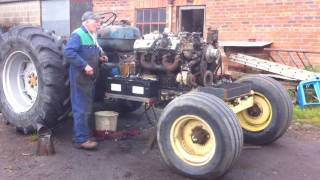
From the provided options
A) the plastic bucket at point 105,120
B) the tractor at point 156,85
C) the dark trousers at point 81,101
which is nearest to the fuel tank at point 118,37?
the tractor at point 156,85

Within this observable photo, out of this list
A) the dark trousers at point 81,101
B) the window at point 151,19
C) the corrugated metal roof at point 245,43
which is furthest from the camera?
the window at point 151,19

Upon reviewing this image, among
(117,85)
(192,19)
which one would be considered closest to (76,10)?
(192,19)

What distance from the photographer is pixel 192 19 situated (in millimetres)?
11180

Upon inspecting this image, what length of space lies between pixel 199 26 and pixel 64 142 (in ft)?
19.4

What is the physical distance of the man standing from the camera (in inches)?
220

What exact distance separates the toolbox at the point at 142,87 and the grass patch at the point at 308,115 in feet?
9.63

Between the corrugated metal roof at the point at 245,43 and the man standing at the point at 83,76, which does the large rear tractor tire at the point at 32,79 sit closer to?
the man standing at the point at 83,76

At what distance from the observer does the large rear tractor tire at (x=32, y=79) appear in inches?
233

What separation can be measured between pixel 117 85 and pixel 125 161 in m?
1.15

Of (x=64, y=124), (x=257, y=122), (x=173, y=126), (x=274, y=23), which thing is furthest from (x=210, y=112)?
(x=274, y=23)

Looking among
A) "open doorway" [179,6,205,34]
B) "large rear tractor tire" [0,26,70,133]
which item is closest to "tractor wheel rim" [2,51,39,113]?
"large rear tractor tire" [0,26,70,133]

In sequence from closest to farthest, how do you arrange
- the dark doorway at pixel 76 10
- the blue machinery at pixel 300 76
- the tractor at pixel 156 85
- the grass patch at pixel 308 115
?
the tractor at pixel 156 85, the grass patch at pixel 308 115, the blue machinery at pixel 300 76, the dark doorway at pixel 76 10

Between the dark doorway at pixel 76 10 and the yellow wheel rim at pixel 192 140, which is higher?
the dark doorway at pixel 76 10

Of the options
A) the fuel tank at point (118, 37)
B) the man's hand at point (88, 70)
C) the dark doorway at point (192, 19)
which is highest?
the dark doorway at point (192, 19)
